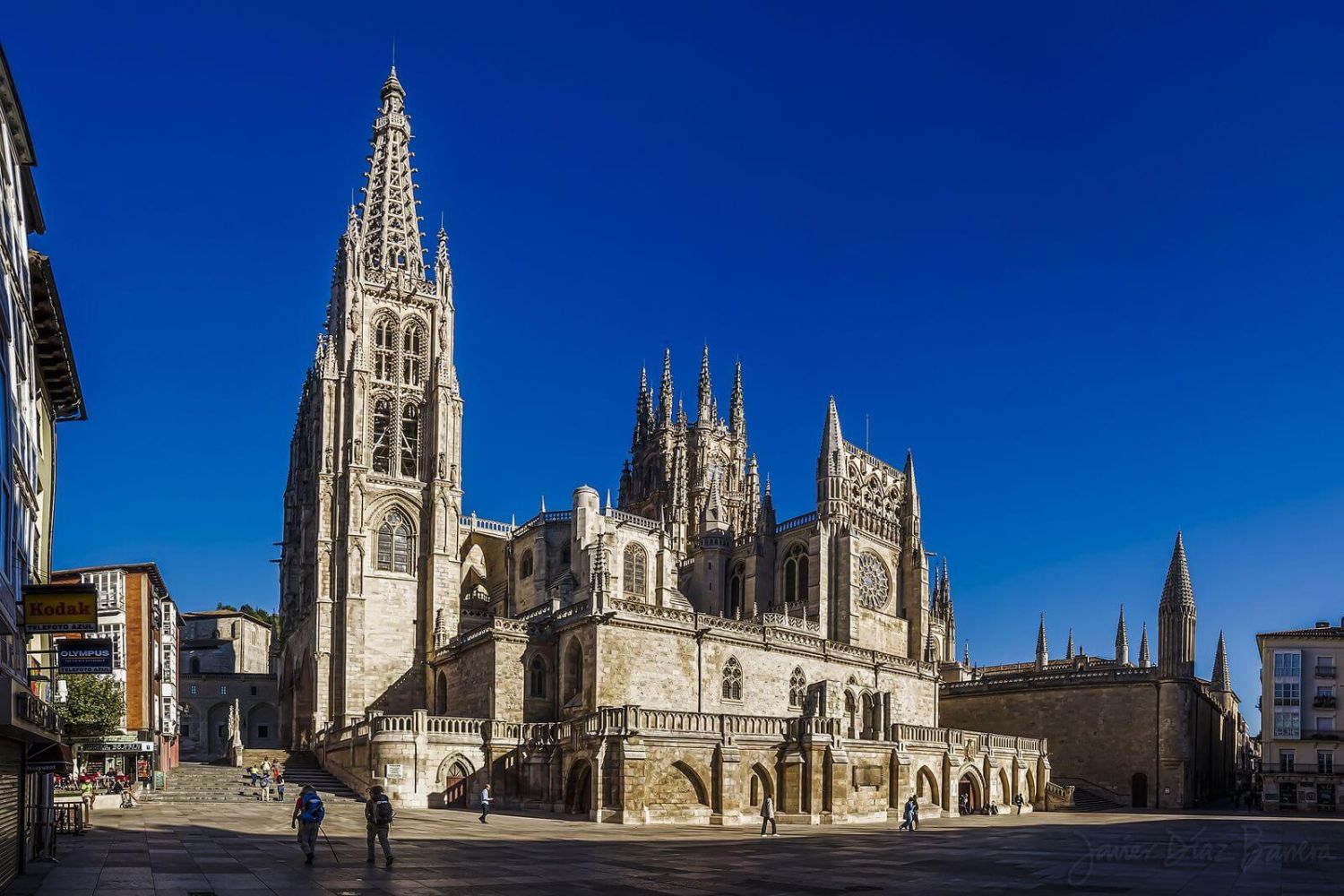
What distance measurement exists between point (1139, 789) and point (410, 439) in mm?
44818

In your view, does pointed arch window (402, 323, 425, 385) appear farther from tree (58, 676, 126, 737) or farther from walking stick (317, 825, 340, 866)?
walking stick (317, 825, 340, 866)

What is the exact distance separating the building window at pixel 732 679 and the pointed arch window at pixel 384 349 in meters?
29.2

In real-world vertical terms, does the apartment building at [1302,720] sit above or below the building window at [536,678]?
below

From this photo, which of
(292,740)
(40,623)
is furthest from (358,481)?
(40,623)

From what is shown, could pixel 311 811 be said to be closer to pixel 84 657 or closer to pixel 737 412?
pixel 84 657

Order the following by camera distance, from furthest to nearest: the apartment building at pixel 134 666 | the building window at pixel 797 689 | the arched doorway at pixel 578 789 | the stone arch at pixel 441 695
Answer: the stone arch at pixel 441 695, the building window at pixel 797 689, the apartment building at pixel 134 666, the arched doorway at pixel 578 789

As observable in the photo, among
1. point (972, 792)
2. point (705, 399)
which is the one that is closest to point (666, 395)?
point (705, 399)

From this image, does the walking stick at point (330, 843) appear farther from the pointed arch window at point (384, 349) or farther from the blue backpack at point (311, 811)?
the pointed arch window at point (384, 349)

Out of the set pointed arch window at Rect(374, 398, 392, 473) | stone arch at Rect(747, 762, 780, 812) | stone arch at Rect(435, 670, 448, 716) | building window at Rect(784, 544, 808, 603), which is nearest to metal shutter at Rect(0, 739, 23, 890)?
stone arch at Rect(747, 762, 780, 812)

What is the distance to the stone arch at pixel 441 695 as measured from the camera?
188ft

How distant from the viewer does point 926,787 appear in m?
50.9

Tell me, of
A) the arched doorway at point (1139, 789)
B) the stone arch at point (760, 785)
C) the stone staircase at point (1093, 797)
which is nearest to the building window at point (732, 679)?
the stone arch at point (760, 785)

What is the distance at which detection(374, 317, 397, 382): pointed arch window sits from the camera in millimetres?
70625

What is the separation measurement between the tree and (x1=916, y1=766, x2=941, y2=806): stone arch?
100ft
